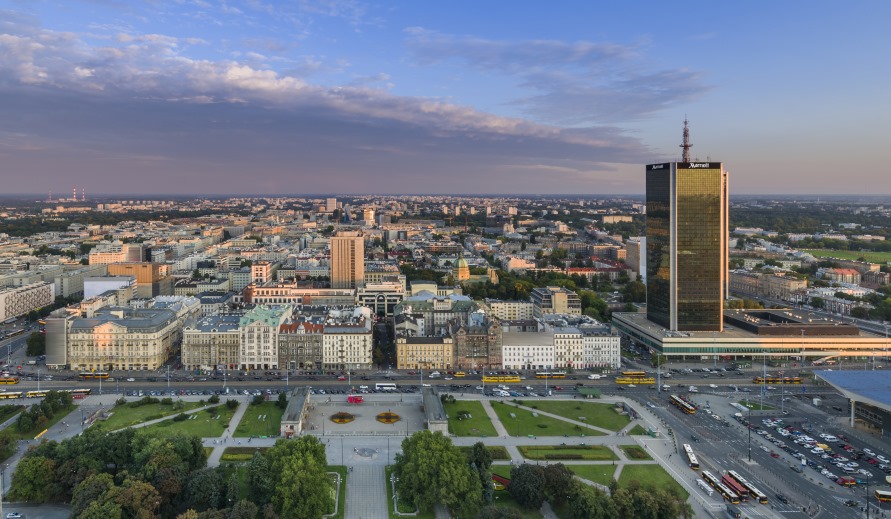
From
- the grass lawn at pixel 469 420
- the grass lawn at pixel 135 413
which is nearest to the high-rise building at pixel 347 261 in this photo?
the grass lawn at pixel 135 413

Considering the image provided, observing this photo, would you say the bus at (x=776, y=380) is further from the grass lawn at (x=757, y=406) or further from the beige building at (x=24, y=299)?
the beige building at (x=24, y=299)

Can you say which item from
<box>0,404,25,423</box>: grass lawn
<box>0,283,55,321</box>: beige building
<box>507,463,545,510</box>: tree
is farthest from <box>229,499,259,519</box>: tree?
<box>0,283,55,321</box>: beige building

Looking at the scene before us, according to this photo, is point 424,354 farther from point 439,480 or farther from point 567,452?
point 439,480

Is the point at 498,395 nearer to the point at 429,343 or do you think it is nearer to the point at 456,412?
the point at 456,412

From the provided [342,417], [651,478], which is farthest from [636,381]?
[342,417]

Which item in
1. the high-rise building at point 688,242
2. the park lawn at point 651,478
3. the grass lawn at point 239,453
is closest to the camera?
the park lawn at point 651,478

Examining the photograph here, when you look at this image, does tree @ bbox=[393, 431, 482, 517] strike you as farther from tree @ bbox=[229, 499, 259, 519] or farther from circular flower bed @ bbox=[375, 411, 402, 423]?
circular flower bed @ bbox=[375, 411, 402, 423]
